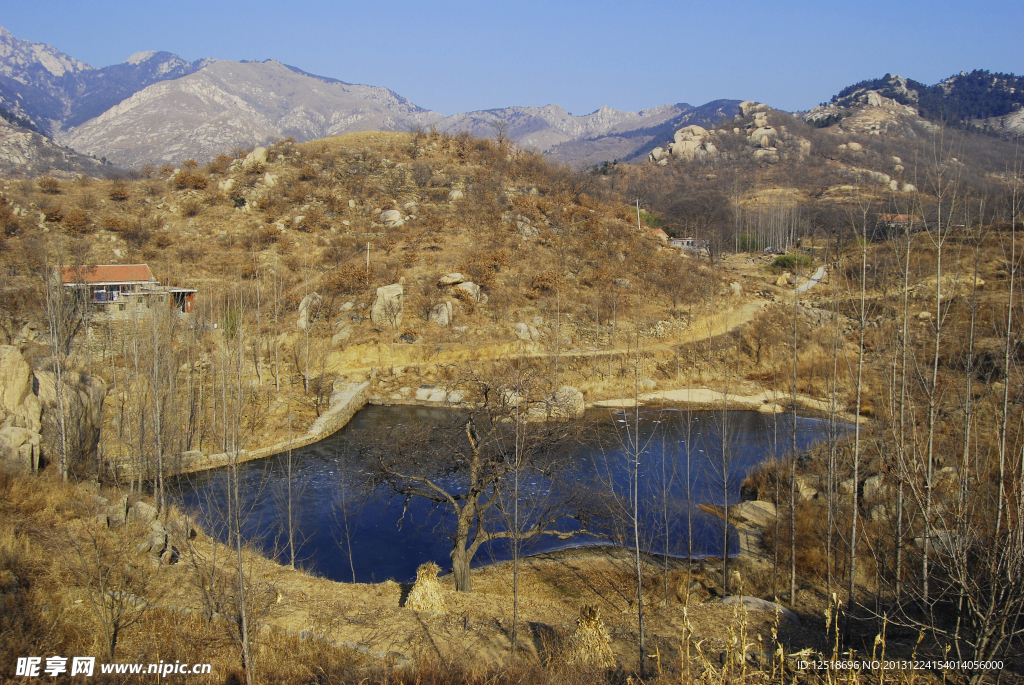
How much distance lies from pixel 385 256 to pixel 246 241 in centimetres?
1258

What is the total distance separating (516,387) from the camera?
43.2 ft

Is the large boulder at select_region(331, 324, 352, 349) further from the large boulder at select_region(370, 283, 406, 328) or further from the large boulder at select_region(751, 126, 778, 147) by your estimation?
the large boulder at select_region(751, 126, 778, 147)

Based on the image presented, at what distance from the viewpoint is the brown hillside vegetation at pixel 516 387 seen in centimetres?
918

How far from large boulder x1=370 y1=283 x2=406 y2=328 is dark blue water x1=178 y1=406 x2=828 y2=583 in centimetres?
1364

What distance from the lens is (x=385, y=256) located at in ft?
168

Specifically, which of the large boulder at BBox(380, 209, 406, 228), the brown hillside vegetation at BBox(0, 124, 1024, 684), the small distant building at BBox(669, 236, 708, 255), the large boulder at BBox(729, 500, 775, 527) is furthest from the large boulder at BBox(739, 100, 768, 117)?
the large boulder at BBox(729, 500, 775, 527)

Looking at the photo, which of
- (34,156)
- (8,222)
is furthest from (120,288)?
(34,156)

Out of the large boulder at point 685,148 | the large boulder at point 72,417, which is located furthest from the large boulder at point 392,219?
the large boulder at point 685,148

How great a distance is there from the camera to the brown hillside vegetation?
30.1 feet

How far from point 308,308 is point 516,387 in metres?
31.4

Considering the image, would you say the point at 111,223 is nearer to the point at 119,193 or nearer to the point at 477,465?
the point at 119,193

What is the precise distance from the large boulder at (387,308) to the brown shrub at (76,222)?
28.2 metres

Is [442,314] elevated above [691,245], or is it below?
below

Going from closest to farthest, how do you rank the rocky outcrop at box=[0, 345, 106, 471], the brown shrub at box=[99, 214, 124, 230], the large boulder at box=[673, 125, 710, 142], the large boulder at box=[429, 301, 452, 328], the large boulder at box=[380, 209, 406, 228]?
the rocky outcrop at box=[0, 345, 106, 471], the large boulder at box=[429, 301, 452, 328], the brown shrub at box=[99, 214, 124, 230], the large boulder at box=[380, 209, 406, 228], the large boulder at box=[673, 125, 710, 142]
